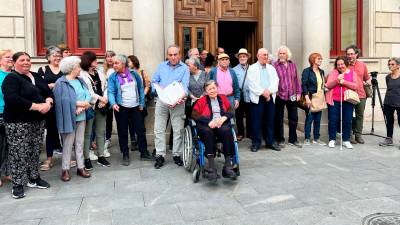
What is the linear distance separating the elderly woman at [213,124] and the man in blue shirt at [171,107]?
0.58 m

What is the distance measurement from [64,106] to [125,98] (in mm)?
1180

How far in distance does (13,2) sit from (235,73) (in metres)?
5.18

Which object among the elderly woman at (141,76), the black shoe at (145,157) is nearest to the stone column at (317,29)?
the elderly woman at (141,76)

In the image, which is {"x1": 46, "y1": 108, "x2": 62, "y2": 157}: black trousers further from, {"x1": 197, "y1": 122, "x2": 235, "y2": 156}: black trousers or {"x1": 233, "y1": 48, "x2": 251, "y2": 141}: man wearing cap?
{"x1": 233, "y1": 48, "x2": 251, "y2": 141}: man wearing cap

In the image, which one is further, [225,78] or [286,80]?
[286,80]

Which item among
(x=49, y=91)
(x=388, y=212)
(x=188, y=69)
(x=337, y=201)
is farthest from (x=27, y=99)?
(x=388, y=212)

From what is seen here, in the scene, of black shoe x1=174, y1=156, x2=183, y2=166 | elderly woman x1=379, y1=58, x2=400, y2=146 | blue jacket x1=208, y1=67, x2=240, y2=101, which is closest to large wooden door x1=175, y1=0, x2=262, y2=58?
blue jacket x1=208, y1=67, x2=240, y2=101

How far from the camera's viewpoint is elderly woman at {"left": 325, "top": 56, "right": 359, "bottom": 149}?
25.0 ft

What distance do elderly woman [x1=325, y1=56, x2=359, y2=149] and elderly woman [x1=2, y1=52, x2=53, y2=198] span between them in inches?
209

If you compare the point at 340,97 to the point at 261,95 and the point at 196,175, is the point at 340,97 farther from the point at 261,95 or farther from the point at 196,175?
the point at 196,175

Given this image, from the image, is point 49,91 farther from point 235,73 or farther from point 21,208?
point 235,73

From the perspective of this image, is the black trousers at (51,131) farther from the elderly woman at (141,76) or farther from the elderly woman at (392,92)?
the elderly woman at (392,92)

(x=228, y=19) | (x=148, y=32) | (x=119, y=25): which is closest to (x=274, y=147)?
(x=148, y=32)

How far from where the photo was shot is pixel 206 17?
10.0 meters
